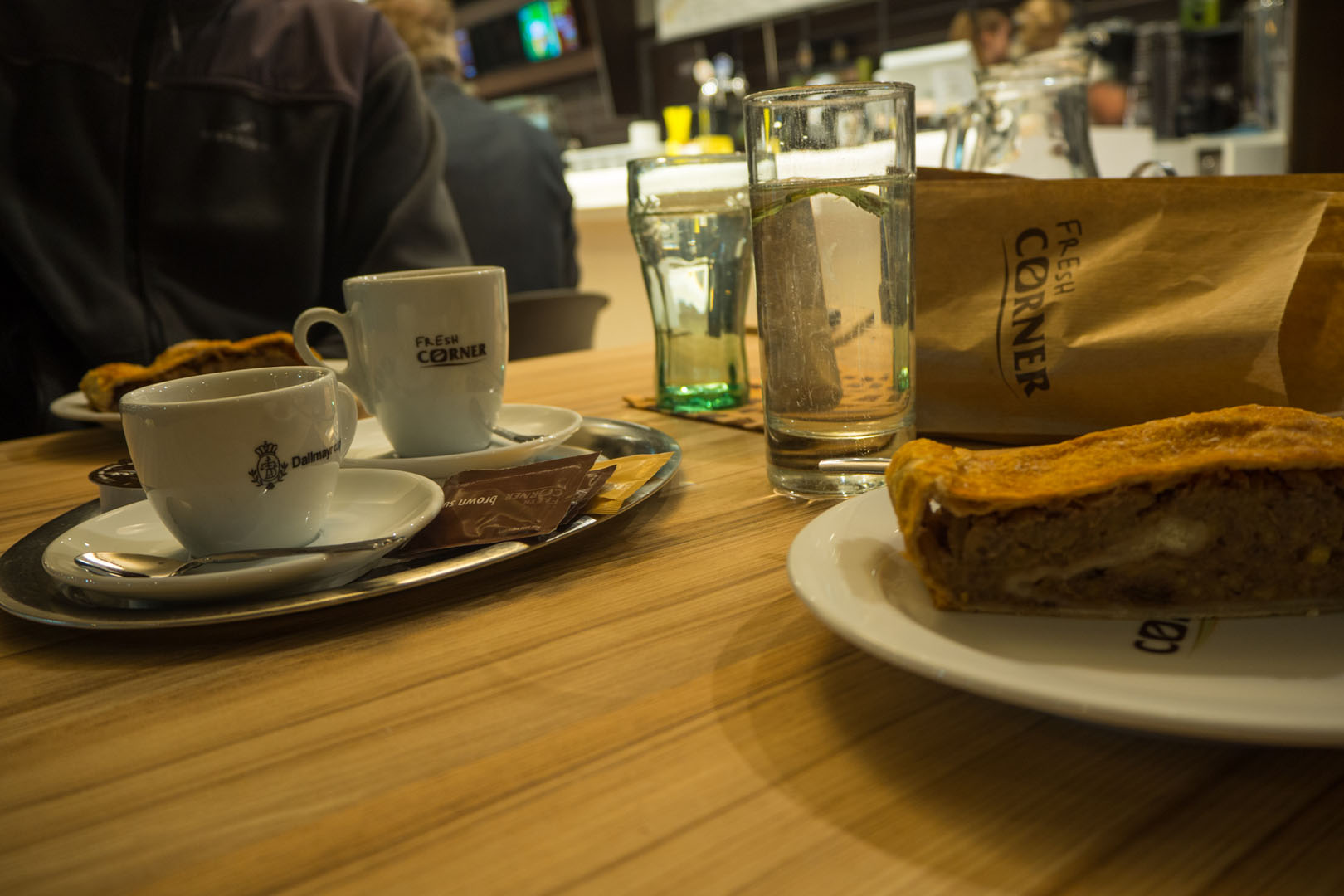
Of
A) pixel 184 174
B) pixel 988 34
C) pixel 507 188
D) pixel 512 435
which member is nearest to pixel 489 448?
pixel 512 435

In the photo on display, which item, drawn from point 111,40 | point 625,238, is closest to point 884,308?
point 111,40

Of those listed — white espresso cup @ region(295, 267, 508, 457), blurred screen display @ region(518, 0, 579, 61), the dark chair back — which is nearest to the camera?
white espresso cup @ region(295, 267, 508, 457)

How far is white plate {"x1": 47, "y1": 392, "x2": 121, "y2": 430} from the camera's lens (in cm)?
104

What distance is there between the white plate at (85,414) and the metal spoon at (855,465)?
0.71 metres

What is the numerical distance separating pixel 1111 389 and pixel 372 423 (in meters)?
0.68

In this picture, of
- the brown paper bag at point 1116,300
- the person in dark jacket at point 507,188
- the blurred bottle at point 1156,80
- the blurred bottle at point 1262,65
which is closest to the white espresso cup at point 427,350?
the brown paper bag at point 1116,300

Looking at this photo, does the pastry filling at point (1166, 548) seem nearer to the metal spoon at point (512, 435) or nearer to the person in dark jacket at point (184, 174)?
the metal spoon at point (512, 435)

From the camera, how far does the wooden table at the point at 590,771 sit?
327 millimetres

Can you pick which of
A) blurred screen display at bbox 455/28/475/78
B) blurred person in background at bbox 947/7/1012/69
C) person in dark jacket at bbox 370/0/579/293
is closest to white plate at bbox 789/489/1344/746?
person in dark jacket at bbox 370/0/579/293

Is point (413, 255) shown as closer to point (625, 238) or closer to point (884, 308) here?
point (884, 308)

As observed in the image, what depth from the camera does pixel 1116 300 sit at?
798 millimetres

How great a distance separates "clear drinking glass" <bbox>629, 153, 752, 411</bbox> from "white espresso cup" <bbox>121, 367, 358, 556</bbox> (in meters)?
0.51

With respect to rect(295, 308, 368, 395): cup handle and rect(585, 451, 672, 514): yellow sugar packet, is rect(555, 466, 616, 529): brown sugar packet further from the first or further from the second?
rect(295, 308, 368, 395): cup handle

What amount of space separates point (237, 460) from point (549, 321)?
1.61m
